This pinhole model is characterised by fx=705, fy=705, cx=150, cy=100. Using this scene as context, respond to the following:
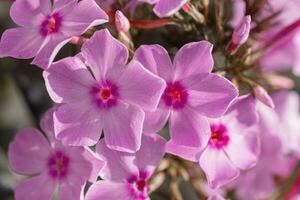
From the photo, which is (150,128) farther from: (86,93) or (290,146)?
(290,146)

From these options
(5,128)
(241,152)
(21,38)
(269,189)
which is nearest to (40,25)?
(21,38)

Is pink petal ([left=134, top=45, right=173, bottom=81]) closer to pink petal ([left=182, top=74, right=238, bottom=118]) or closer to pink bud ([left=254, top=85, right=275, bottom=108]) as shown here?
pink petal ([left=182, top=74, right=238, bottom=118])

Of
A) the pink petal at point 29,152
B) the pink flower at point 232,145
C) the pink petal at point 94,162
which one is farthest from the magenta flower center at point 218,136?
the pink petal at point 29,152

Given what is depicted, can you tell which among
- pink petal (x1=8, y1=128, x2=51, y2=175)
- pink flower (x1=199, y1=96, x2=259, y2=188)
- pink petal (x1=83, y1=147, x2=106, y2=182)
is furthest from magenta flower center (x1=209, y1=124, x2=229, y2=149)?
pink petal (x1=8, y1=128, x2=51, y2=175)

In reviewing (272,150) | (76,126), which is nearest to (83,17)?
(76,126)

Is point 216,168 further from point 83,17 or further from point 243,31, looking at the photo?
point 83,17
